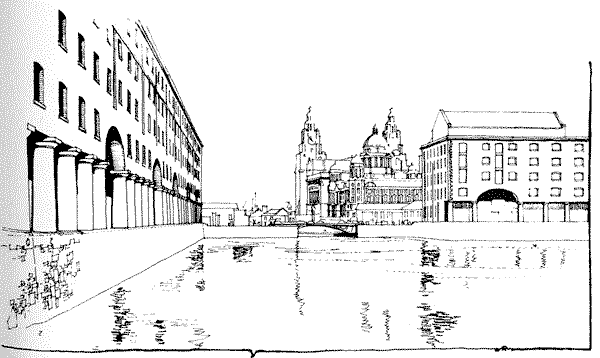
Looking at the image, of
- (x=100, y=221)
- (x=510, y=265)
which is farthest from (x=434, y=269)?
(x=100, y=221)

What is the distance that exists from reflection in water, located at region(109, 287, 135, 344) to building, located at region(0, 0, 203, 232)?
4.06ft

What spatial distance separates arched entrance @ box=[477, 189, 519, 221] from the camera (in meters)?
25.6

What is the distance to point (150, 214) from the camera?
23.7 m

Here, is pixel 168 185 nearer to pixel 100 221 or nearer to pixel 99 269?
pixel 100 221

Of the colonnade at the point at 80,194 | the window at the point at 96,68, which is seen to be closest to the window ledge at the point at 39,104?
the colonnade at the point at 80,194

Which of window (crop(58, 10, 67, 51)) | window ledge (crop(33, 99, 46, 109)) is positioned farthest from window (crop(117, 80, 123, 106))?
window ledge (crop(33, 99, 46, 109))

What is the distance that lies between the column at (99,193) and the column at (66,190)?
2.04m

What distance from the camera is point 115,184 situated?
59.3 ft

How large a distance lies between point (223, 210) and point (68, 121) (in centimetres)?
3859

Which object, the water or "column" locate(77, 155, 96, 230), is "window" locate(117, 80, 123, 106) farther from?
"column" locate(77, 155, 96, 230)

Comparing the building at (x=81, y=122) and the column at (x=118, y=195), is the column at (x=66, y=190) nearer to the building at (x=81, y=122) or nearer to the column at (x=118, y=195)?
the building at (x=81, y=122)

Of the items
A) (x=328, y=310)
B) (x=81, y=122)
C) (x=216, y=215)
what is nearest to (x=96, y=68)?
(x=81, y=122)

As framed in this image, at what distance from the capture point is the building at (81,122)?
26.6ft

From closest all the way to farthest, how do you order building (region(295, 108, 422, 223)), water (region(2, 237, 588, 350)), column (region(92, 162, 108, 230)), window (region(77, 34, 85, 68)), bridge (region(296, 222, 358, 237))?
water (region(2, 237, 588, 350)) → column (region(92, 162, 108, 230)) → window (region(77, 34, 85, 68)) → bridge (region(296, 222, 358, 237)) → building (region(295, 108, 422, 223))
